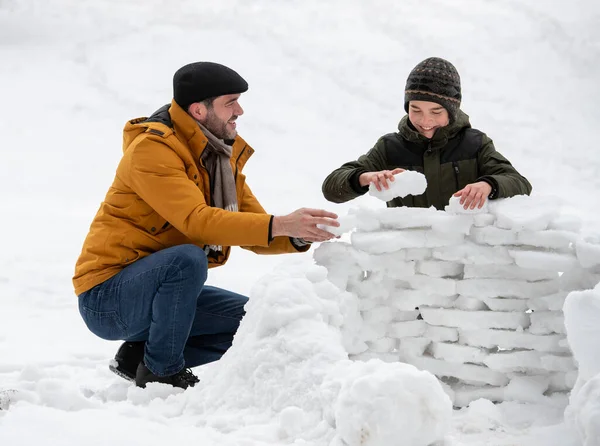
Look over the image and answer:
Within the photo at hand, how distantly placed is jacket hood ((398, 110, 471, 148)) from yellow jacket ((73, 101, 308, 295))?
0.84 m

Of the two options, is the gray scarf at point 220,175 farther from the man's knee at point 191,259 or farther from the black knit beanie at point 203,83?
the man's knee at point 191,259

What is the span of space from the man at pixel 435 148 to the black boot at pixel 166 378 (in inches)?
44.0

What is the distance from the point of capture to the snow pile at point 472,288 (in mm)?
3688

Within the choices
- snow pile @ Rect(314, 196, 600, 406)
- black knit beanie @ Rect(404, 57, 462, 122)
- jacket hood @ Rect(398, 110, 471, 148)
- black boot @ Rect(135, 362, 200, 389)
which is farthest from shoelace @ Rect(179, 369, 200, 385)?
black knit beanie @ Rect(404, 57, 462, 122)

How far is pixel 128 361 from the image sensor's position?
12.8 ft

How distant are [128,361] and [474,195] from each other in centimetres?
183

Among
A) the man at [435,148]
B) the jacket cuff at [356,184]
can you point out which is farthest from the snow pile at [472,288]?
the man at [435,148]

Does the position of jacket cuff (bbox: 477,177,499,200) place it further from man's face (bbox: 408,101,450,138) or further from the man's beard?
the man's beard

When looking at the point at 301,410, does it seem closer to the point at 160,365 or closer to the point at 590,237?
the point at 160,365

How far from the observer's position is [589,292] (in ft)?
9.66

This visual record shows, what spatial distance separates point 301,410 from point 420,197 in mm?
1723

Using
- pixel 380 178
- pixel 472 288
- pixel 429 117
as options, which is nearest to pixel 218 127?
pixel 380 178

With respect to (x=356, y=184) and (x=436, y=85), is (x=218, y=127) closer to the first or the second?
(x=356, y=184)

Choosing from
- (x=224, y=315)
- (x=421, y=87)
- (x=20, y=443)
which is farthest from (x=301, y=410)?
(x=421, y=87)
